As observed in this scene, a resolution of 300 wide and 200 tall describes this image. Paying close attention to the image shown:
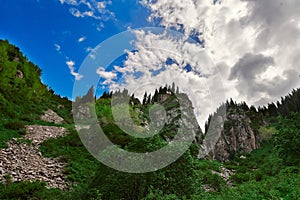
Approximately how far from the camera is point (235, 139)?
54219 mm

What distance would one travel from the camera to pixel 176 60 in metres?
11.0

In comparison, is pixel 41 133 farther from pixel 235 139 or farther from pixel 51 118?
pixel 235 139

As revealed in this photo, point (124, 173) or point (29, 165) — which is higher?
point (29, 165)

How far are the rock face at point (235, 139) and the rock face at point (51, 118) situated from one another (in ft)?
96.8

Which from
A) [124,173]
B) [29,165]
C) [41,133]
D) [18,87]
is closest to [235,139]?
[18,87]

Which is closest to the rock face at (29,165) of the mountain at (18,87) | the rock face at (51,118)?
the mountain at (18,87)

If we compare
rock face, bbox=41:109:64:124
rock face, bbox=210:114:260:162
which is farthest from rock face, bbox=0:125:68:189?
rock face, bbox=210:114:260:162

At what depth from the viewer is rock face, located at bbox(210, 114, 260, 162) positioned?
5059 cm

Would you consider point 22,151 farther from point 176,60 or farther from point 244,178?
point 244,178

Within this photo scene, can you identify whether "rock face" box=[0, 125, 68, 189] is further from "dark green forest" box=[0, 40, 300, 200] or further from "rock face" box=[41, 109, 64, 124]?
"rock face" box=[41, 109, 64, 124]

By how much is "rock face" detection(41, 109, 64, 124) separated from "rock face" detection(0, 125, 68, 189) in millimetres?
8550

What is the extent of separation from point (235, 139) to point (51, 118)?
128 feet

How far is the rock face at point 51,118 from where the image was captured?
988 inches

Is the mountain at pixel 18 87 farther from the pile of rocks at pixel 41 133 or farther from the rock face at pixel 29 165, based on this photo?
the rock face at pixel 29 165
